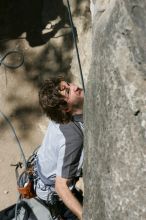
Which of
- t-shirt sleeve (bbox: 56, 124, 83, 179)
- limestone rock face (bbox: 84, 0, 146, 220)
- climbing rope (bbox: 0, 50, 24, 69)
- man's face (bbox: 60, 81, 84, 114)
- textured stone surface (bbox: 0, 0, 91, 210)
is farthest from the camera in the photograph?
climbing rope (bbox: 0, 50, 24, 69)

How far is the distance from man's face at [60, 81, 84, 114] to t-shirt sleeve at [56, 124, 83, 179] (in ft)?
0.44

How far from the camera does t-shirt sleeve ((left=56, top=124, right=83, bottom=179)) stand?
158 inches

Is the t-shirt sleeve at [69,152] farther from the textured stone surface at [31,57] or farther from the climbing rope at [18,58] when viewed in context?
the climbing rope at [18,58]

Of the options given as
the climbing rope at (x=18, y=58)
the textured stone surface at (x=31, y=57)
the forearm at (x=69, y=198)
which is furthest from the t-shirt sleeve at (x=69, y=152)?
the climbing rope at (x=18, y=58)

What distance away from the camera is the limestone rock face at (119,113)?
10.00ft

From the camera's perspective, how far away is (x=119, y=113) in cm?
317

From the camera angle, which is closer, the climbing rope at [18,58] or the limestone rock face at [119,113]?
the limestone rock face at [119,113]

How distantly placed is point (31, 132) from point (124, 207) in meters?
3.77

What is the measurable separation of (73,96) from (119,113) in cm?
99

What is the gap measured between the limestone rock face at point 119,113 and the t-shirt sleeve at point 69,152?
46 centimetres

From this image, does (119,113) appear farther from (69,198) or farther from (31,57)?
(31,57)

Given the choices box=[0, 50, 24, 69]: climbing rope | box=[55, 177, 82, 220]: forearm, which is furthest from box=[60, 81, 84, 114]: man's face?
box=[0, 50, 24, 69]: climbing rope

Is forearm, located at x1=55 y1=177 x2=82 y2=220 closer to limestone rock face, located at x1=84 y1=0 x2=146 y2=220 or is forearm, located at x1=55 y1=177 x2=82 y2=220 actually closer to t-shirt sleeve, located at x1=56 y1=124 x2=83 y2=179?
t-shirt sleeve, located at x1=56 y1=124 x2=83 y2=179

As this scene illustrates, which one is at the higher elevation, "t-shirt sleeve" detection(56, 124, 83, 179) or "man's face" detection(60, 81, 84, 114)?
"man's face" detection(60, 81, 84, 114)
